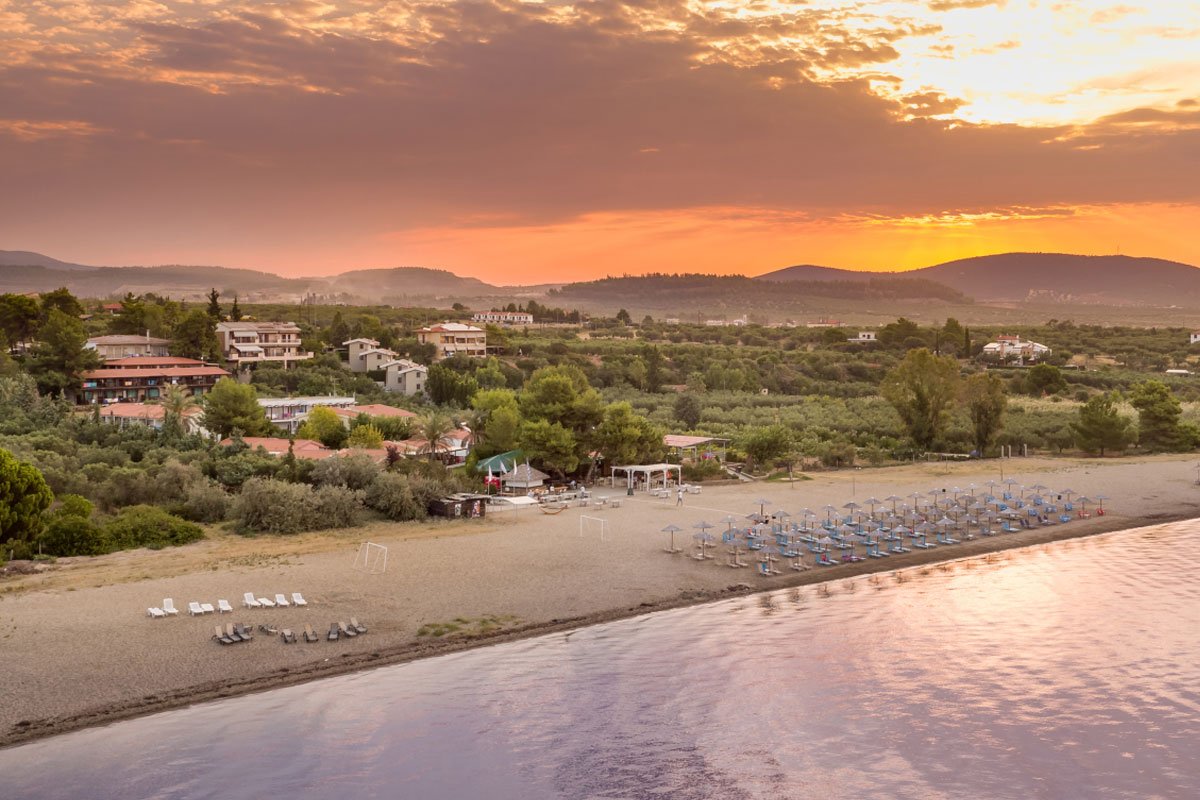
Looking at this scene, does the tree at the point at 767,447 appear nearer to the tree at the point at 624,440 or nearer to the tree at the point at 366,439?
the tree at the point at 624,440

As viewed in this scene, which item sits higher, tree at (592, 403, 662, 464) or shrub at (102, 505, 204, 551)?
tree at (592, 403, 662, 464)

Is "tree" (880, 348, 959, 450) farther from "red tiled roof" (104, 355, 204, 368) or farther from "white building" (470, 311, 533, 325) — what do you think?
"white building" (470, 311, 533, 325)

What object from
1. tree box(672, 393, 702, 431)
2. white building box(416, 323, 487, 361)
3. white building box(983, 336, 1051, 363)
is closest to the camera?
tree box(672, 393, 702, 431)

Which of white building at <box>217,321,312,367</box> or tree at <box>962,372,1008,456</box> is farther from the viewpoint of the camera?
white building at <box>217,321,312,367</box>

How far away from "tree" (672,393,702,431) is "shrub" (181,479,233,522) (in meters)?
31.8

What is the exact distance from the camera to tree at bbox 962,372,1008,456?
50062 mm

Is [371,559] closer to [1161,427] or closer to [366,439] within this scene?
[366,439]

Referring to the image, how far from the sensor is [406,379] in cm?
6688

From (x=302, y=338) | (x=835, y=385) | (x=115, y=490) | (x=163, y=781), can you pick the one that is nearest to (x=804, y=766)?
(x=163, y=781)

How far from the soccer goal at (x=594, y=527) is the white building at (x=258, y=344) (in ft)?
150

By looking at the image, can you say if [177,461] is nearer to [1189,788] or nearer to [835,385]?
[1189,788]

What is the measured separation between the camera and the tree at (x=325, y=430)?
45.1 metres

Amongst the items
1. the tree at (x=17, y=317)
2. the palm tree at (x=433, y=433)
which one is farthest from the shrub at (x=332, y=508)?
the tree at (x=17, y=317)

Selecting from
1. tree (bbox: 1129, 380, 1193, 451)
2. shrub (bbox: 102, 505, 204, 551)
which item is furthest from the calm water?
tree (bbox: 1129, 380, 1193, 451)
